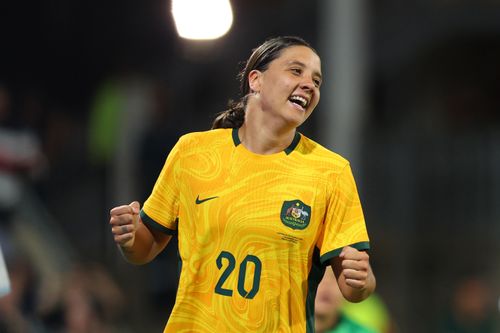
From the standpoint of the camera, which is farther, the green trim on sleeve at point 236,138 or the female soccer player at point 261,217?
the green trim on sleeve at point 236,138

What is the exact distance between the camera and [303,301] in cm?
424

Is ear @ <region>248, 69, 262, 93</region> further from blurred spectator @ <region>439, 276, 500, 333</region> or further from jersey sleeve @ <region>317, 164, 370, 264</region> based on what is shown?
blurred spectator @ <region>439, 276, 500, 333</region>

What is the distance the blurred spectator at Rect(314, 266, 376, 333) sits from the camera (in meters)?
5.79

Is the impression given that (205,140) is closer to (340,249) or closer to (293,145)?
(293,145)

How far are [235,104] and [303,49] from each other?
1.30ft

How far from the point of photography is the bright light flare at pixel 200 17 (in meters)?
4.86

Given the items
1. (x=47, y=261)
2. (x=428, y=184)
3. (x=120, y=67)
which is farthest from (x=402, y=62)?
(x=47, y=261)

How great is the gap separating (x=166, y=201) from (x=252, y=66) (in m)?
0.56

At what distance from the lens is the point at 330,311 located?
5863 mm

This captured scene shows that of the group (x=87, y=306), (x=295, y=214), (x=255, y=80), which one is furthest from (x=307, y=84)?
(x=87, y=306)

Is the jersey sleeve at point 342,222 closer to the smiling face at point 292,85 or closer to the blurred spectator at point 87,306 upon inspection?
the smiling face at point 292,85

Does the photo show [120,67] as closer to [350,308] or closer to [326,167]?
[350,308]

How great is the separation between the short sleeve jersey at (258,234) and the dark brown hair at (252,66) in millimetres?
207

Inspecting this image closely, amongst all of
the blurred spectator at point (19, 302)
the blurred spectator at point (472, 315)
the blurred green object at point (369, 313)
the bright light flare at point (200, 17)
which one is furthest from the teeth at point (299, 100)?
the blurred spectator at point (472, 315)
